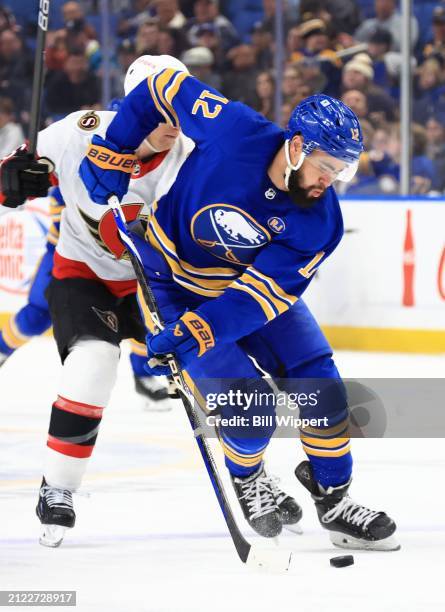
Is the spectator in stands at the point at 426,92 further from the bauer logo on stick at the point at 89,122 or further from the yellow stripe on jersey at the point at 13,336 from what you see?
the bauer logo on stick at the point at 89,122

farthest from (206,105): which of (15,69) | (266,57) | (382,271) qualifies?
(15,69)

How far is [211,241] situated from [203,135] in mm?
250

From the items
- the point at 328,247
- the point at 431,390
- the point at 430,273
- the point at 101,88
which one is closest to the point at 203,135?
the point at 328,247

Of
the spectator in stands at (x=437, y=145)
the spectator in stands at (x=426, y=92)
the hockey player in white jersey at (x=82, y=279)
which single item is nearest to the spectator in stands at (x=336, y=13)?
the spectator in stands at (x=426, y=92)

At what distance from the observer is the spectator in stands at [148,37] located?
287 inches

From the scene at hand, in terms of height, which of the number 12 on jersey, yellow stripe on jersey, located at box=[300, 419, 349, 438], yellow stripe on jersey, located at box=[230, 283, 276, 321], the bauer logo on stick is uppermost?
the number 12 on jersey

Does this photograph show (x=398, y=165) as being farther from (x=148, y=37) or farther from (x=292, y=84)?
(x=148, y=37)

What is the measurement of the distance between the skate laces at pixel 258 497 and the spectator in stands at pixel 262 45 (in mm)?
4270

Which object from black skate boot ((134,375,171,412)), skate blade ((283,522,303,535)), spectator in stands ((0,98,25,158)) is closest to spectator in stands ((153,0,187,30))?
spectator in stands ((0,98,25,158))

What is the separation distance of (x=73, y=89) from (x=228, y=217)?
468 cm

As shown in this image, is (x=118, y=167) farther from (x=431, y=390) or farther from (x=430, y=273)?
(x=430, y=273)

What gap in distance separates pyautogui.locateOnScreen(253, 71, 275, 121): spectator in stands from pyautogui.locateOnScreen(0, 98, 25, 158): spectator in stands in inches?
55.8

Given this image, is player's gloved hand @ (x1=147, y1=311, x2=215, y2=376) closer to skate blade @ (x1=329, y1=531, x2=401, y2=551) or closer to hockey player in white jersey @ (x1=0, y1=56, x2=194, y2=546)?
hockey player in white jersey @ (x1=0, y1=56, x2=194, y2=546)

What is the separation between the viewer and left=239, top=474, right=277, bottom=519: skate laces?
297 cm
